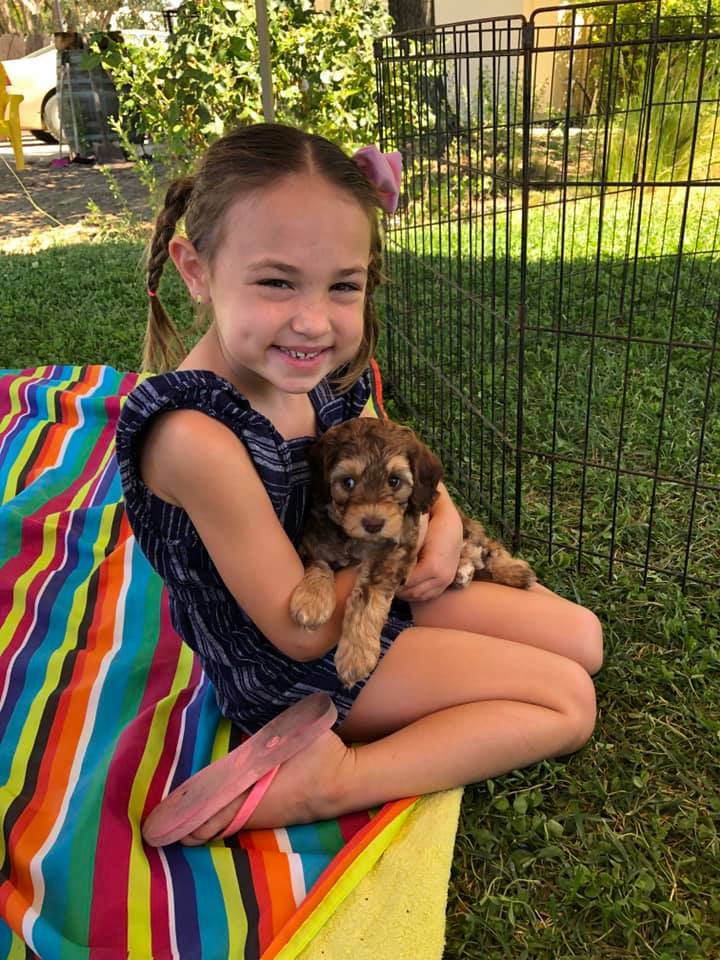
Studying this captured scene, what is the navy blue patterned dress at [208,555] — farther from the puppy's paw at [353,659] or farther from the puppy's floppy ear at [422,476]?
the puppy's floppy ear at [422,476]

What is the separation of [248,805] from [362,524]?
71 cm

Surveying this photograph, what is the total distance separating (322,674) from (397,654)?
0.79ft

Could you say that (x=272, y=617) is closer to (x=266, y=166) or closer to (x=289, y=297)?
(x=289, y=297)

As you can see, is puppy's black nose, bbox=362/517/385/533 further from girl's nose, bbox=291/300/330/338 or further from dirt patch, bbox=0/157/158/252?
dirt patch, bbox=0/157/158/252

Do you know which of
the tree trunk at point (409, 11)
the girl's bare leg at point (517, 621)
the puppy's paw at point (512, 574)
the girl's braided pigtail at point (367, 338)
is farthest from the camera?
the tree trunk at point (409, 11)

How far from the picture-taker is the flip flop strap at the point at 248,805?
6.61 feet

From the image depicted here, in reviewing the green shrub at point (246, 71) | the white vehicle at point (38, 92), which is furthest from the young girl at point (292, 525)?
the white vehicle at point (38, 92)

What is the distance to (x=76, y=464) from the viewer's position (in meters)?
3.72

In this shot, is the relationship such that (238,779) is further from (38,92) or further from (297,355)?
(38,92)

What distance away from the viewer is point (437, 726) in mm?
2174

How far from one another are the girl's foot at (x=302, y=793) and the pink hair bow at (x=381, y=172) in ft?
4.48

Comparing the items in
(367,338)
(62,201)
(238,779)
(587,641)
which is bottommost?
(62,201)

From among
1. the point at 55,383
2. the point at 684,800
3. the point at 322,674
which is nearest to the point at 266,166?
the point at 322,674

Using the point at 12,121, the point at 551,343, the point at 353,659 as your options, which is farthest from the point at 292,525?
the point at 12,121
